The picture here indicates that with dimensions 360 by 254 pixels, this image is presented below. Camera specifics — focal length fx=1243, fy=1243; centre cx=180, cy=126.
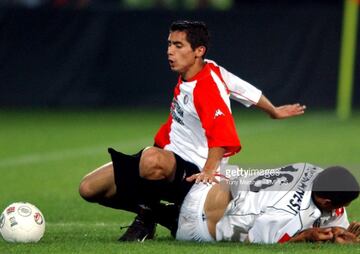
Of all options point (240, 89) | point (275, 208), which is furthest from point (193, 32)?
point (275, 208)

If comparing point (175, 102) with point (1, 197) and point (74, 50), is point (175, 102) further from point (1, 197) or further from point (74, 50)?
point (74, 50)

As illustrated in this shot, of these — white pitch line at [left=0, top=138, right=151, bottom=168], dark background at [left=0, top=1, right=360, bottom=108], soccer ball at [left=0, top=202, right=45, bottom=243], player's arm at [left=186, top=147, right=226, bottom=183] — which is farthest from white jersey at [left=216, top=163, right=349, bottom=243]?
dark background at [left=0, top=1, right=360, bottom=108]

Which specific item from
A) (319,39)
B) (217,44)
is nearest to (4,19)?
(217,44)

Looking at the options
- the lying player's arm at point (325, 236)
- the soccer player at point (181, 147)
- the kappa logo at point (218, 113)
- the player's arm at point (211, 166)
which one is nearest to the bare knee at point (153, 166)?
the soccer player at point (181, 147)

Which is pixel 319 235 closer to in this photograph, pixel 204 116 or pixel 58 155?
pixel 204 116

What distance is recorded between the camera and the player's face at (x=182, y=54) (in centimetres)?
810

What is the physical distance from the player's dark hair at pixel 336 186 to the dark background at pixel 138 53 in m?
→ 11.8

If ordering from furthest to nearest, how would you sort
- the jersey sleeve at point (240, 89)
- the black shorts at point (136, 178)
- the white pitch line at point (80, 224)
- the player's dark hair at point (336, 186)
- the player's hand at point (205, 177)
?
the white pitch line at point (80, 224), the jersey sleeve at point (240, 89), the black shorts at point (136, 178), the player's hand at point (205, 177), the player's dark hair at point (336, 186)

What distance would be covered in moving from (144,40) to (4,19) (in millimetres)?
2216

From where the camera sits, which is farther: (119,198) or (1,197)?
(1,197)

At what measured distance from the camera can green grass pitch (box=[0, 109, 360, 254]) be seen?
7.64 m

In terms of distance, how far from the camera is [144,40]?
19.7 m

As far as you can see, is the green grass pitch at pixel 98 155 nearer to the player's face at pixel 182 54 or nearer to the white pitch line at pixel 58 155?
the white pitch line at pixel 58 155

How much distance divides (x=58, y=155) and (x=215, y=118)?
261 inches
